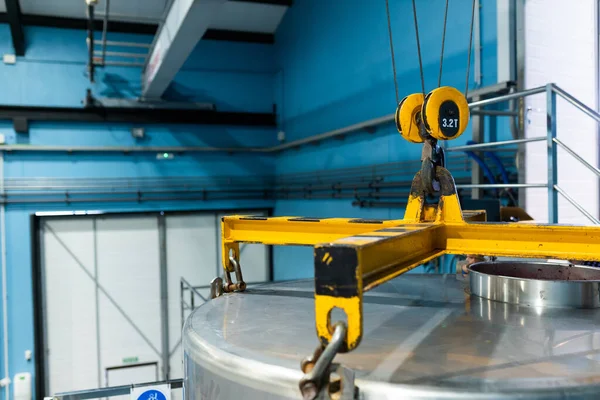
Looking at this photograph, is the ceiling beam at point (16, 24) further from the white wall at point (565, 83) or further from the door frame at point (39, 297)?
the white wall at point (565, 83)

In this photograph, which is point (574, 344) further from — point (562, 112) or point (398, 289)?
point (562, 112)

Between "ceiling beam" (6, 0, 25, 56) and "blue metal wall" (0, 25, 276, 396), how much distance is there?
0.41 ft

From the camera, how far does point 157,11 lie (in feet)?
26.4

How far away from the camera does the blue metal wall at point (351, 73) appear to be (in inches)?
186

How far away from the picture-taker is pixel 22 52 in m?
8.10

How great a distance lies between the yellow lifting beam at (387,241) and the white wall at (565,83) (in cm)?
173

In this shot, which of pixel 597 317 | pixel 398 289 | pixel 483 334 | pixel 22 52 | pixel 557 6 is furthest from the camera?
pixel 22 52

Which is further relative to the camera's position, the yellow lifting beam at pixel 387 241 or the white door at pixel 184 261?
the white door at pixel 184 261

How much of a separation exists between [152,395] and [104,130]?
570cm

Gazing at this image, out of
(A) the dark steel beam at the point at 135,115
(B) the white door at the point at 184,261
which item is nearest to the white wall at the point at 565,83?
(A) the dark steel beam at the point at 135,115

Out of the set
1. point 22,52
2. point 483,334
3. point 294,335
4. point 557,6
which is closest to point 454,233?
point 483,334

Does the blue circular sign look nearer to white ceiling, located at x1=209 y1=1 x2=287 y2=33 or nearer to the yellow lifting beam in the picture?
the yellow lifting beam

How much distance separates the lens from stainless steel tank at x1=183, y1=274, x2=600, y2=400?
47.4 inches

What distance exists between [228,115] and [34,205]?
3.51 meters
